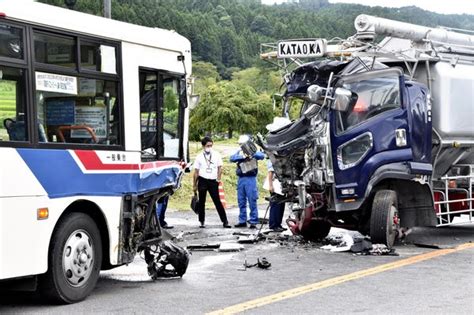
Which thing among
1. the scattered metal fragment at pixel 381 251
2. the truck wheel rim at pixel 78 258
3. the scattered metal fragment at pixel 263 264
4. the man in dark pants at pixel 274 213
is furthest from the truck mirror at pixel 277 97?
the truck wheel rim at pixel 78 258

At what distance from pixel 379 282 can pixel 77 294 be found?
356cm

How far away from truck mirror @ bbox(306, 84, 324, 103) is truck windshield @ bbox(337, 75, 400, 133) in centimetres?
42

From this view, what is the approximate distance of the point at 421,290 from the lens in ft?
28.9

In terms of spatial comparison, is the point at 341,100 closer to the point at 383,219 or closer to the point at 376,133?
the point at 376,133

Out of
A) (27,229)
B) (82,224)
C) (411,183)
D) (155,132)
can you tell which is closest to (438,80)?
(411,183)

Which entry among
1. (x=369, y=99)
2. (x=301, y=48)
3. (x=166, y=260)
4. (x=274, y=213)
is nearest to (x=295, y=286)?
(x=166, y=260)

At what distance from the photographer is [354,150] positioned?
12.0 metres

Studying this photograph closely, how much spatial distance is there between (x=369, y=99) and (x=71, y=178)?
5.78m

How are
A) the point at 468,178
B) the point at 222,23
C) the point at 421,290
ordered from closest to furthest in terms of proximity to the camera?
the point at 421,290, the point at 468,178, the point at 222,23

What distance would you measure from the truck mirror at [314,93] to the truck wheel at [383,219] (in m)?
1.83

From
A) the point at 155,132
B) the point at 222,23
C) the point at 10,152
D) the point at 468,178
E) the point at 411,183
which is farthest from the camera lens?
the point at 222,23

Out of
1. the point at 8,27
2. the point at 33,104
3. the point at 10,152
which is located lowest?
the point at 10,152

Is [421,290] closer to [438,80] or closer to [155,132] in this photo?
[155,132]

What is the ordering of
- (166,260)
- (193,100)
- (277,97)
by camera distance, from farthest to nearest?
(277,97), (193,100), (166,260)
